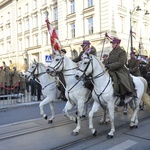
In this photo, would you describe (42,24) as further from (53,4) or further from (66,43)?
(66,43)

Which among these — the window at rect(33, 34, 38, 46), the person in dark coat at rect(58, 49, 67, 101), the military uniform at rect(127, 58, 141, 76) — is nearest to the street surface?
the person in dark coat at rect(58, 49, 67, 101)

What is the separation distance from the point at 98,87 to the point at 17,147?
256cm

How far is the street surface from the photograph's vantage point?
5.67m

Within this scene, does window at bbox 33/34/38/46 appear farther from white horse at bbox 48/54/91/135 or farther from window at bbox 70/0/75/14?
Answer: white horse at bbox 48/54/91/135

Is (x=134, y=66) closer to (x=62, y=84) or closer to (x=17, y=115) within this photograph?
(x=62, y=84)

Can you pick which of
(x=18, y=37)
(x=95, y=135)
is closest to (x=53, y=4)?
(x=18, y=37)

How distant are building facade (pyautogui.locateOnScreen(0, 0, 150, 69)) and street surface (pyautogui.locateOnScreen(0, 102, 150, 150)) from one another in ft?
42.9

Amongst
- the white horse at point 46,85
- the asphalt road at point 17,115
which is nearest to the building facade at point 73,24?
the asphalt road at point 17,115

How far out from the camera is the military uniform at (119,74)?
6.61 meters

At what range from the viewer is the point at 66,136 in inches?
255

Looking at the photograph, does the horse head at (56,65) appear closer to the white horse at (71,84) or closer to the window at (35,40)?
the white horse at (71,84)

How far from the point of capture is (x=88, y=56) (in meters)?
6.24

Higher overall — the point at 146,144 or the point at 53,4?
the point at 53,4

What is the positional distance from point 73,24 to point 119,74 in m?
28.5
